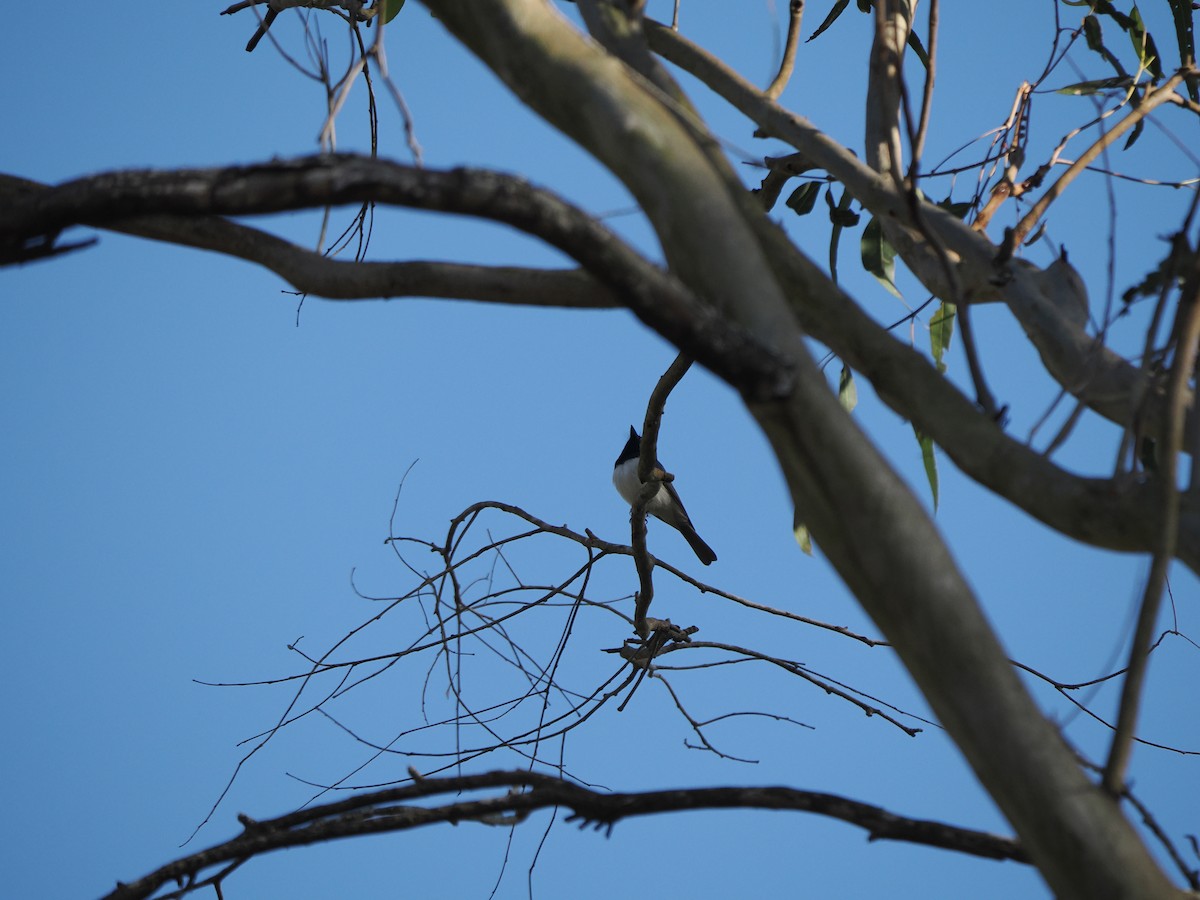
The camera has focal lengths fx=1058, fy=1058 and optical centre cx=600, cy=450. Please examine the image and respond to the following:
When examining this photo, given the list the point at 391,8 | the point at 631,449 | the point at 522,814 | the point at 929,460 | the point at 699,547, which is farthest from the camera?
the point at 631,449

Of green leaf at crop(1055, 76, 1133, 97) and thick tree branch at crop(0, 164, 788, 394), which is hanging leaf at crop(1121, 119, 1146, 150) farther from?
thick tree branch at crop(0, 164, 788, 394)

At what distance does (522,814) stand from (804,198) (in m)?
2.00

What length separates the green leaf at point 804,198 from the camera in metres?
2.87

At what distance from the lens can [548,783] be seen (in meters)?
1.39

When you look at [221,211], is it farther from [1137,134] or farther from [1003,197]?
[1137,134]

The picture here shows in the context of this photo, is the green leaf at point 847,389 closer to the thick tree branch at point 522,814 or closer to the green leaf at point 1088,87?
the green leaf at point 1088,87

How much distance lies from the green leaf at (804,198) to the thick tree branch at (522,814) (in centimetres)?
191

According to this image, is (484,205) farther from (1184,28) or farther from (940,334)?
(1184,28)

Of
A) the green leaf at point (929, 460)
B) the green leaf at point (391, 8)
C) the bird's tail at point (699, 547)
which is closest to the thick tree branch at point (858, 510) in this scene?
the green leaf at point (929, 460)

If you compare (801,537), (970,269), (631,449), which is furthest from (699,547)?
(970,269)

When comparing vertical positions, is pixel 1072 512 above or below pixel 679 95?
below

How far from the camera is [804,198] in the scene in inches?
114

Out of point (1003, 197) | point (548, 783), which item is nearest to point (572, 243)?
point (548, 783)

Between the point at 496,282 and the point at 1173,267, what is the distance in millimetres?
872
